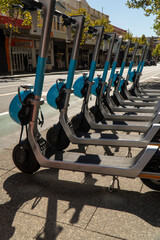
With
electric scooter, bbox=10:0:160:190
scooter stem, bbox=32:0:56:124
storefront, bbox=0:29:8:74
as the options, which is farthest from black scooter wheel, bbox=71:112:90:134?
storefront, bbox=0:29:8:74

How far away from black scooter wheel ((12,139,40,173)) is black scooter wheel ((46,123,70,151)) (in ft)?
2.42

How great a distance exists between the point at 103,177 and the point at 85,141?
0.83m

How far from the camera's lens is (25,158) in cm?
308

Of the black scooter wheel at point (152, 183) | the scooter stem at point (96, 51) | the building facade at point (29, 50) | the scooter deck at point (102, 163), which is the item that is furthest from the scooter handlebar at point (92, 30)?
the building facade at point (29, 50)


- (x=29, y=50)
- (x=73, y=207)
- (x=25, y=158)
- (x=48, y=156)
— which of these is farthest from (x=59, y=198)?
(x=29, y=50)

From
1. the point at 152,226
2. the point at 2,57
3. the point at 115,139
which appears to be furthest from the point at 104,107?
the point at 2,57

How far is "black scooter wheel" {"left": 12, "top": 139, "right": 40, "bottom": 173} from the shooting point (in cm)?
306

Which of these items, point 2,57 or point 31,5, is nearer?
point 31,5

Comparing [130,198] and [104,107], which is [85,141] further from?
[104,107]

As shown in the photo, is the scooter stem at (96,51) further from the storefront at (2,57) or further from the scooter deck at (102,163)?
the storefront at (2,57)

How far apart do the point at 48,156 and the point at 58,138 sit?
747 mm

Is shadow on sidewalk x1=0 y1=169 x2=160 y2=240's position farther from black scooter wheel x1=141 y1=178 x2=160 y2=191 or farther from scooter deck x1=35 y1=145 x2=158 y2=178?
scooter deck x1=35 y1=145 x2=158 y2=178

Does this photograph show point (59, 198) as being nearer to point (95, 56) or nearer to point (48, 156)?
point (48, 156)

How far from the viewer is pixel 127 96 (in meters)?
7.84
